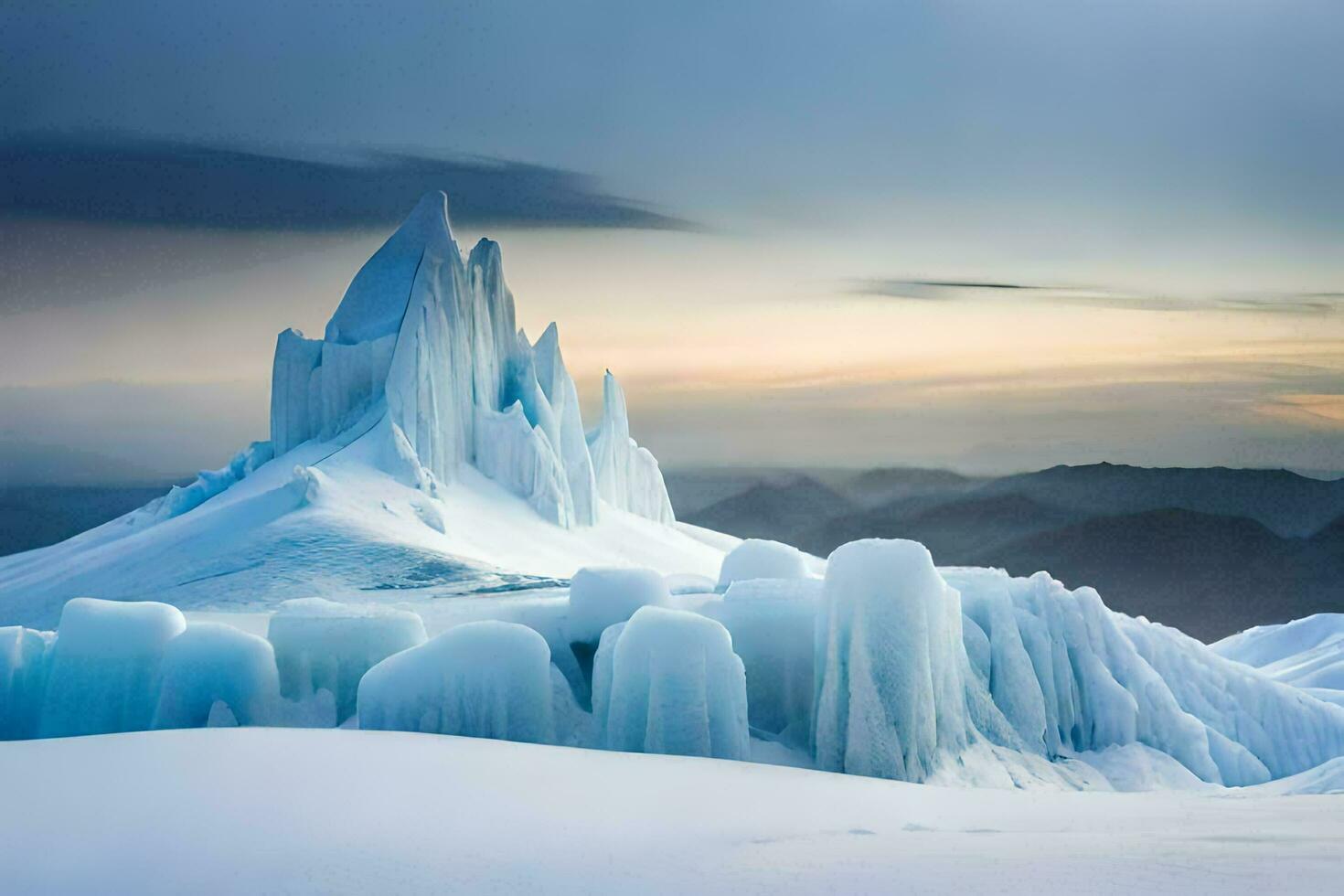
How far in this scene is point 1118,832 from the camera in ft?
37.8

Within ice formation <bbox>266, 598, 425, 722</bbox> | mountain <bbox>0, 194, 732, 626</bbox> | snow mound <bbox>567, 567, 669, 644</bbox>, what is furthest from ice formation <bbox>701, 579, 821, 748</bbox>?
mountain <bbox>0, 194, 732, 626</bbox>

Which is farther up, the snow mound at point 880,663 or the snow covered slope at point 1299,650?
the snow mound at point 880,663

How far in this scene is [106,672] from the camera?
1830cm

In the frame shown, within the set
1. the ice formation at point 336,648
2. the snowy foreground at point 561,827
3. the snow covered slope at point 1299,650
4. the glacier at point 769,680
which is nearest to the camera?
the snowy foreground at point 561,827

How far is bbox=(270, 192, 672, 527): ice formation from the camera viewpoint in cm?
4319

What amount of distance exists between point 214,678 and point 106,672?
1488 mm

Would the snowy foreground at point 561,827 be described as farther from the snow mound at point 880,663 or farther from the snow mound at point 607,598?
the snow mound at point 607,598

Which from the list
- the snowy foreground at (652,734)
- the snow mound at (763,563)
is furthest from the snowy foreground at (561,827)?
the snow mound at (763,563)

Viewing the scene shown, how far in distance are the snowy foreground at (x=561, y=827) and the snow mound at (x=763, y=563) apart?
7299 mm

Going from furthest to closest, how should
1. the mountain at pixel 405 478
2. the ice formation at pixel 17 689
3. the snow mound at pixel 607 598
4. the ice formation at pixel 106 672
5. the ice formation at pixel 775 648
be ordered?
the mountain at pixel 405 478, the snow mound at pixel 607 598, the ice formation at pixel 17 689, the ice formation at pixel 775 648, the ice formation at pixel 106 672

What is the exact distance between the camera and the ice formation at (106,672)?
18.2 m

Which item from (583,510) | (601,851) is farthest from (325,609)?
(583,510)

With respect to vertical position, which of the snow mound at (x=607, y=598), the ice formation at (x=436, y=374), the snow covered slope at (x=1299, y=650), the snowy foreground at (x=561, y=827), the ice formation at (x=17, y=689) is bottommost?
the snow covered slope at (x=1299, y=650)

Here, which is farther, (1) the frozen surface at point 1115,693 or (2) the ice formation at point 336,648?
(2) the ice formation at point 336,648
